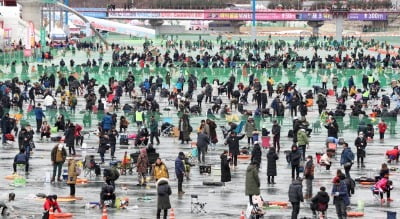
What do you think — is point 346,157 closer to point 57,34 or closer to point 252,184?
point 252,184

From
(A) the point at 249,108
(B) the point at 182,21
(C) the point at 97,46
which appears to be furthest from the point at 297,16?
(A) the point at 249,108

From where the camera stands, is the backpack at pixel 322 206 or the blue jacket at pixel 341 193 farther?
the blue jacket at pixel 341 193

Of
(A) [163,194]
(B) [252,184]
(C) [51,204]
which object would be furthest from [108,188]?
(B) [252,184]

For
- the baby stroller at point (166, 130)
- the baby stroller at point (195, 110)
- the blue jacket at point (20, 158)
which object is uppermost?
the blue jacket at point (20, 158)

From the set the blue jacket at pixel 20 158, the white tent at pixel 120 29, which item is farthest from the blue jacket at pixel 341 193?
the white tent at pixel 120 29

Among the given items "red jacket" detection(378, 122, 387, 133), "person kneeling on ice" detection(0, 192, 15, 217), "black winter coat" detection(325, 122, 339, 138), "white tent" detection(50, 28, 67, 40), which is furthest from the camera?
"white tent" detection(50, 28, 67, 40)

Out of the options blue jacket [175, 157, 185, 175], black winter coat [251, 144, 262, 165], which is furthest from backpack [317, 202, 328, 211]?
black winter coat [251, 144, 262, 165]

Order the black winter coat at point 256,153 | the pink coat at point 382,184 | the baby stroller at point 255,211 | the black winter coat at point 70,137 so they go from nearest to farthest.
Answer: the baby stroller at point 255,211
the pink coat at point 382,184
the black winter coat at point 256,153
the black winter coat at point 70,137

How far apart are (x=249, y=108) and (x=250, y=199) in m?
25.2

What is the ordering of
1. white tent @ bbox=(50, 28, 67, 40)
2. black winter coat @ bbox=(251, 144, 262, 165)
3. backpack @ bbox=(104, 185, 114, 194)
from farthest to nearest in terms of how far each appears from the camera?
white tent @ bbox=(50, 28, 67, 40), black winter coat @ bbox=(251, 144, 262, 165), backpack @ bbox=(104, 185, 114, 194)

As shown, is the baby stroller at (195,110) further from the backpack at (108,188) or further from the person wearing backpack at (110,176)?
the backpack at (108,188)

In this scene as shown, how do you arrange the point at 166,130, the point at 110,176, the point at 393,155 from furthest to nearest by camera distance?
the point at 166,130, the point at 393,155, the point at 110,176

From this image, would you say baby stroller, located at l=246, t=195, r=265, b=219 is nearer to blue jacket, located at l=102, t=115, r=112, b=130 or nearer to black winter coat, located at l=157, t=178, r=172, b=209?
black winter coat, located at l=157, t=178, r=172, b=209

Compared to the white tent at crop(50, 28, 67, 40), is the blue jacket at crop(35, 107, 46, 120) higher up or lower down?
higher up
